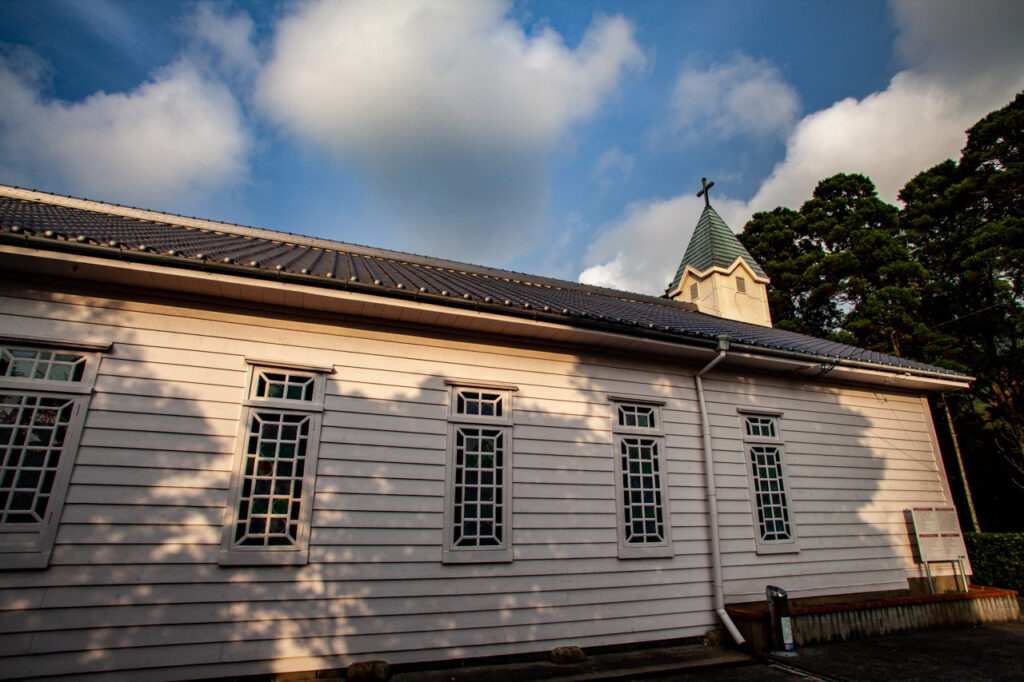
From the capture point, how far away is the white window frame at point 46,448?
181 inches

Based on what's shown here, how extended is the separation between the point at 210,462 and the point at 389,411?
1.90 metres

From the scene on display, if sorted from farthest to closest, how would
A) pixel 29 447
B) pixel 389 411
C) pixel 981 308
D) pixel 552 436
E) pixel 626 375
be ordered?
pixel 981 308 → pixel 626 375 → pixel 552 436 → pixel 389 411 → pixel 29 447

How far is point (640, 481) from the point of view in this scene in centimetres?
731

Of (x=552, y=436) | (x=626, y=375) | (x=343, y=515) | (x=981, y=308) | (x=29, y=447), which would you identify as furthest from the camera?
(x=981, y=308)

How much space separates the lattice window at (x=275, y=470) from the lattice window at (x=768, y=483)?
21.5 feet

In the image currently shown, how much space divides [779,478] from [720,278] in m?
7.11

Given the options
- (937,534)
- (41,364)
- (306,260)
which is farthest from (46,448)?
(937,534)

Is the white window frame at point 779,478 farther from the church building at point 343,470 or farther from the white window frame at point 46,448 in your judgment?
the white window frame at point 46,448

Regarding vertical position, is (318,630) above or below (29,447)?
below

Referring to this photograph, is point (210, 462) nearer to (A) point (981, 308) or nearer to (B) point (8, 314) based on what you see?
(B) point (8, 314)

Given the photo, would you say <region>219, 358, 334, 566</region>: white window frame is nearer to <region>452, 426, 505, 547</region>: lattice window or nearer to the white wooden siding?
the white wooden siding

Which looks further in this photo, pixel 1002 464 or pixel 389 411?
pixel 1002 464

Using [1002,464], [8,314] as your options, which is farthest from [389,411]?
[1002,464]

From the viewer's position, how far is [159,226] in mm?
8703
